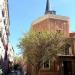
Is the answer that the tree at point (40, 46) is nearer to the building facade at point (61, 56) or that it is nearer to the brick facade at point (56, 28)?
the building facade at point (61, 56)

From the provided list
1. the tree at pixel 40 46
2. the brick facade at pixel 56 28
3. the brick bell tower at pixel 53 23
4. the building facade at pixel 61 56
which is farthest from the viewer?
the brick bell tower at pixel 53 23

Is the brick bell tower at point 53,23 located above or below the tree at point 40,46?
above

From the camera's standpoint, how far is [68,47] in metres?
44.8

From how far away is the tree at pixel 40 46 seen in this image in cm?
3844

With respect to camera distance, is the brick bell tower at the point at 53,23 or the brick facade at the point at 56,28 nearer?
the brick facade at the point at 56,28

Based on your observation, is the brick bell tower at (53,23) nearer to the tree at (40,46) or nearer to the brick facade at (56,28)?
the brick facade at (56,28)

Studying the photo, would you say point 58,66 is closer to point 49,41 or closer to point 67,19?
point 49,41

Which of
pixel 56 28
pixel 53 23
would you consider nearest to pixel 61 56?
pixel 56 28

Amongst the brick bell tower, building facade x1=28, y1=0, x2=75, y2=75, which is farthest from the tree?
the brick bell tower

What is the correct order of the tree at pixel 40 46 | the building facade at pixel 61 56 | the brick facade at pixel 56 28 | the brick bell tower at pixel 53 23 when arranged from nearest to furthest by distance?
the tree at pixel 40 46 → the building facade at pixel 61 56 → the brick facade at pixel 56 28 → the brick bell tower at pixel 53 23

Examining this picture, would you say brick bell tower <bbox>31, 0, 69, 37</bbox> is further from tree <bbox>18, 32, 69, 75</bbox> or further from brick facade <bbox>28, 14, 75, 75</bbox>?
tree <bbox>18, 32, 69, 75</bbox>

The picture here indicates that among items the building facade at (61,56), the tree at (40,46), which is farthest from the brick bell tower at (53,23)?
the tree at (40,46)

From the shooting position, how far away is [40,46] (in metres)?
38.6

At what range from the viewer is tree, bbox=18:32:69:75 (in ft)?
126
